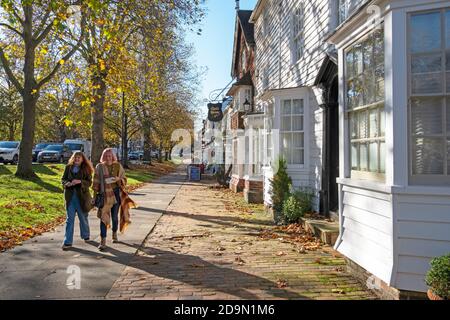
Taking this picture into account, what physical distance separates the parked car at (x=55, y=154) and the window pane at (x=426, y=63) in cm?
3523

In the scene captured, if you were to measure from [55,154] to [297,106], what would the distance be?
29291 mm

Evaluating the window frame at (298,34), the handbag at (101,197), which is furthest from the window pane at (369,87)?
the window frame at (298,34)

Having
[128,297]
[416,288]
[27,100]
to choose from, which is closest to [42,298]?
[128,297]

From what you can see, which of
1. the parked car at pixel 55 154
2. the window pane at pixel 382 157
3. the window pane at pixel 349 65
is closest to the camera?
the window pane at pixel 382 157

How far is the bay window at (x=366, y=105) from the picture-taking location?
17.9ft

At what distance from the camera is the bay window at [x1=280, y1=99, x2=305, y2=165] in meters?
12.0

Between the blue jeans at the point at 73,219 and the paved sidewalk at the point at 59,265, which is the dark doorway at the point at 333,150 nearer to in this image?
the paved sidewalk at the point at 59,265

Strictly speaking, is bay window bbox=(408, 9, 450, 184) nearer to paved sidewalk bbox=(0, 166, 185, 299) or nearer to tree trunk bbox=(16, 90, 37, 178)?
paved sidewalk bbox=(0, 166, 185, 299)

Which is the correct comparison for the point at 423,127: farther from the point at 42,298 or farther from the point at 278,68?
the point at 278,68

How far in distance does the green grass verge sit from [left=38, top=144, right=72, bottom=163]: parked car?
725 inches

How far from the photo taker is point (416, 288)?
15.6ft

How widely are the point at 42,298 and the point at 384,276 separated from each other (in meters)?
4.14

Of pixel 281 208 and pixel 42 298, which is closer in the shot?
pixel 42 298

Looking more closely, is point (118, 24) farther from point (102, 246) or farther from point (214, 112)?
point (214, 112)
